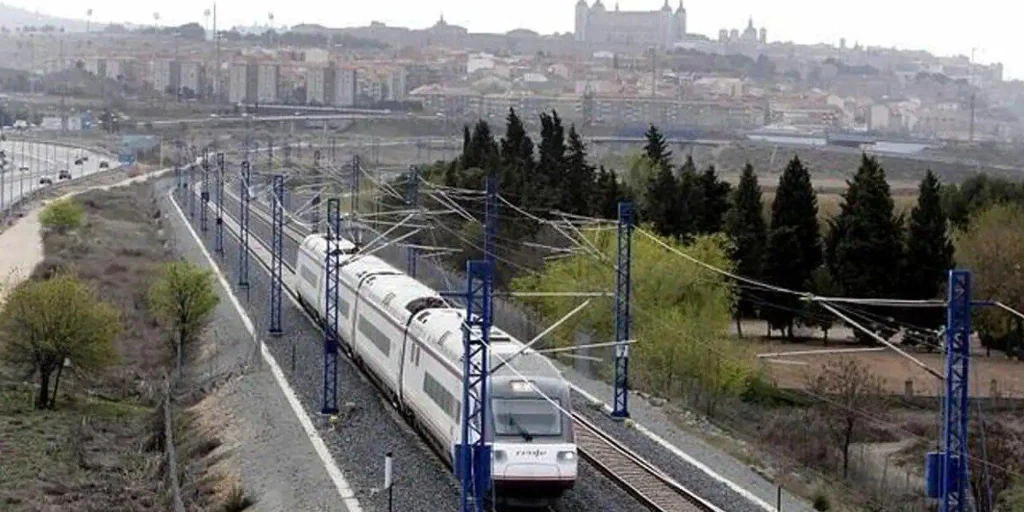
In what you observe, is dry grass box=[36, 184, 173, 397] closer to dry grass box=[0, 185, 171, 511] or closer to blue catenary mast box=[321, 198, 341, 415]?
dry grass box=[0, 185, 171, 511]

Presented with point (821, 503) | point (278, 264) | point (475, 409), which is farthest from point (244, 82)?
point (475, 409)

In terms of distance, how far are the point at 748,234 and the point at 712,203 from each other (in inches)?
85.9

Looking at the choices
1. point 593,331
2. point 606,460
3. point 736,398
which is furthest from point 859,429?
point 606,460

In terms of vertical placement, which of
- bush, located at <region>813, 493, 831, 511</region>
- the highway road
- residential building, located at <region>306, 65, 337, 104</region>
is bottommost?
the highway road

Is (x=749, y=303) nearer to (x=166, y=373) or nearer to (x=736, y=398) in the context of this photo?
(x=736, y=398)

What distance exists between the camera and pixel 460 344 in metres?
19.2

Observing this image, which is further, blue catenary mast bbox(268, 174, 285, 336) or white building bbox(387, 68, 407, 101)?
white building bbox(387, 68, 407, 101)

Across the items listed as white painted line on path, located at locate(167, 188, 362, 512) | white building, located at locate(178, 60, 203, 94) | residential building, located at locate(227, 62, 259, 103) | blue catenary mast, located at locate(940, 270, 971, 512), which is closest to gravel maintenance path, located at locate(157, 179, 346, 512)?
white painted line on path, located at locate(167, 188, 362, 512)

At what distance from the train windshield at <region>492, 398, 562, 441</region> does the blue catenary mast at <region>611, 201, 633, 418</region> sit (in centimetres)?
483

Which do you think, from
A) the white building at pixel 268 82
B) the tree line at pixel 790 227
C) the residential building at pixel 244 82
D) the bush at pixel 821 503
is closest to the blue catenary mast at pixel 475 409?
the bush at pixel 821 503

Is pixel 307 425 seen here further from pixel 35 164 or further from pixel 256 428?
pixel 35 164

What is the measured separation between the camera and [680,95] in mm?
157750

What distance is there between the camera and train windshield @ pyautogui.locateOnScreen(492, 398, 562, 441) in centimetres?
1720

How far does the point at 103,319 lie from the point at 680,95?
130 meters
